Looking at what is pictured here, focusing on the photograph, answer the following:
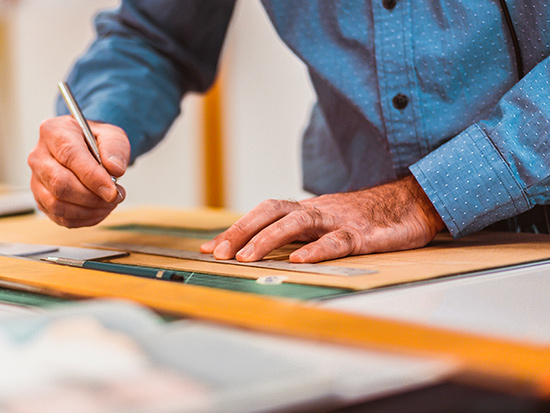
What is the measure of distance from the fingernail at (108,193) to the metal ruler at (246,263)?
50mm

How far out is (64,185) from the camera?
2.45ft

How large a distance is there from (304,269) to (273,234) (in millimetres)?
79

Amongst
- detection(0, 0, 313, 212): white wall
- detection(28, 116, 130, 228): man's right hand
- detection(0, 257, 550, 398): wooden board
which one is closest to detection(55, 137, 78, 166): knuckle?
detection(28, 116, 130, 228): man's right hand

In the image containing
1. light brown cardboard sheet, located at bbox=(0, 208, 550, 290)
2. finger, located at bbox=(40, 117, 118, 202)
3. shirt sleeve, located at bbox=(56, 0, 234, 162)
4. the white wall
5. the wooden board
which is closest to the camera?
the wooden board

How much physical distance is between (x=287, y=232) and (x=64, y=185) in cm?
27

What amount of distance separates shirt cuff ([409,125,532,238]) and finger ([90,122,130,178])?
1.02 ft

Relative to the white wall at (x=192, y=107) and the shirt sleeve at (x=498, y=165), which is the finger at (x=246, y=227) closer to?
the shirt sleeve at (x=498, y=165)

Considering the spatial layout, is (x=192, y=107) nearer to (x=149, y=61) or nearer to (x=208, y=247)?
(x=149, y=61)

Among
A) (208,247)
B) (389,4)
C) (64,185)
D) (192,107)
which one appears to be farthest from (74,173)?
(192,107)

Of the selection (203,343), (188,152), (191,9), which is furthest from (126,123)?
(188,152)

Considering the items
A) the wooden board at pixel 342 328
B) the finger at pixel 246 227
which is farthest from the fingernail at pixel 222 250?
the wooden board at pixel 342 328

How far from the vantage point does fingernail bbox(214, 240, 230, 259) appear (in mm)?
622

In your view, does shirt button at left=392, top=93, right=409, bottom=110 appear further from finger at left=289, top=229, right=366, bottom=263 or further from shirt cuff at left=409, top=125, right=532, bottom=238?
finger at left=289, top=229, right=366, bottom=263

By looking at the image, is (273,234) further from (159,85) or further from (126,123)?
(159,85)
